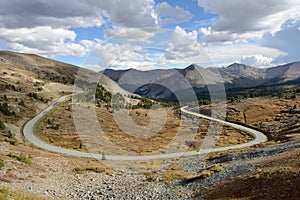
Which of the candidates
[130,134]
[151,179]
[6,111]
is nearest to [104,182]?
[151,179]

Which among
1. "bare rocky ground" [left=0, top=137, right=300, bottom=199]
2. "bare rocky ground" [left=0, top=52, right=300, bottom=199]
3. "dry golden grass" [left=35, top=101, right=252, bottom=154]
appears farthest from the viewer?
"dry golden grass" [left=35, top=101, right=252, bottom=154]

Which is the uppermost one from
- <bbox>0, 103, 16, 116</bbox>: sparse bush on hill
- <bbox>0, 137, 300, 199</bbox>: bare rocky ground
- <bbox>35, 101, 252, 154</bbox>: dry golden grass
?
<bbox>0, 103, 16, 116</bbox>: sparse bush on hill

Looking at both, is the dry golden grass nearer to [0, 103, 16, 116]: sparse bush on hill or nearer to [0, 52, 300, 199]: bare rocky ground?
[0, 103, 16, 116]: sparse bush on hill

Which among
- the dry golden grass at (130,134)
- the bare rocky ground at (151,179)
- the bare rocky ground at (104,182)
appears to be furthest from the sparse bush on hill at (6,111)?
the bare rocky ground at (104,182)

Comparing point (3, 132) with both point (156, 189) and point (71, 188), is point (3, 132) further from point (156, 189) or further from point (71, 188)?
point (156, 189)

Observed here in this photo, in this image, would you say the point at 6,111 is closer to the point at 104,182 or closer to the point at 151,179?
the point at 104,182

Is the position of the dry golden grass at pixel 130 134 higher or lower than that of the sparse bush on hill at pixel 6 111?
lower

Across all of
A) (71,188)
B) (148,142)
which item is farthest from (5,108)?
(71,188)

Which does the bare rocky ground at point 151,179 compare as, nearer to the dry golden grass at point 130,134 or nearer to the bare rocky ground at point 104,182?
the bare rocky ground at point 104,182

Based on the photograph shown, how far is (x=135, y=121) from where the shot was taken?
11906cm

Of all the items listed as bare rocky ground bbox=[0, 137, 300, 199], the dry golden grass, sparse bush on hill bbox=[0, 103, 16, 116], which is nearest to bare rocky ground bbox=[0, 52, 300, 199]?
bare rocky ground bbox=[0, 137, 300, 199]

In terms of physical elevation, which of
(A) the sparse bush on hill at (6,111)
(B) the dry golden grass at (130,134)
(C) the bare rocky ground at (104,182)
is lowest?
(B) the dry golden grass at (130,134)

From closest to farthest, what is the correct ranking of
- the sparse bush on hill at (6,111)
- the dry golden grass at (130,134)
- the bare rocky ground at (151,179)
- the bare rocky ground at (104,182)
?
the bare rocky ground at (151,179)
the bare rocky ground at (104,182)
the dry golden grass at (130,134)
the sparse bush on hill at (6,111)

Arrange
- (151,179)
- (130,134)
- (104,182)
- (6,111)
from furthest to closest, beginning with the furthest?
1. (130,134)
2. (6,111)
3. (151,179)
4. (104,182)
